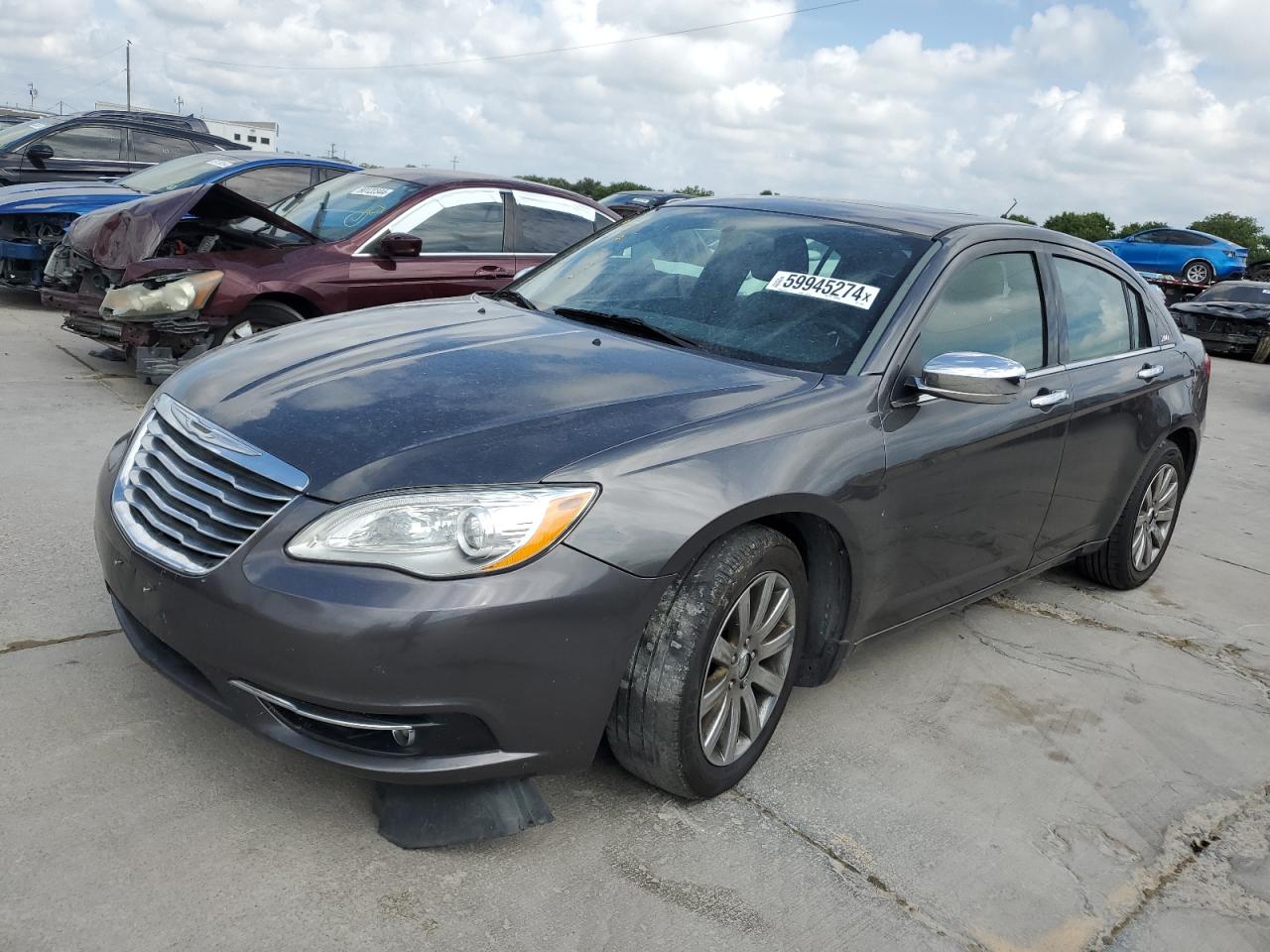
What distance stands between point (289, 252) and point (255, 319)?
0.49 m

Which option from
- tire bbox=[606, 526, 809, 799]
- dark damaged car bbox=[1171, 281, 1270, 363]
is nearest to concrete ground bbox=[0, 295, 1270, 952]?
tire bbox=[606, 526, 809, 799]

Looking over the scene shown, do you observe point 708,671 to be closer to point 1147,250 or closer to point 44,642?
point 44,642

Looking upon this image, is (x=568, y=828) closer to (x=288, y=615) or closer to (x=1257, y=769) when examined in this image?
(x=288, y=615)

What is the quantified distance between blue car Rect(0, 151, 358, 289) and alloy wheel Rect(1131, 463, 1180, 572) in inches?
266

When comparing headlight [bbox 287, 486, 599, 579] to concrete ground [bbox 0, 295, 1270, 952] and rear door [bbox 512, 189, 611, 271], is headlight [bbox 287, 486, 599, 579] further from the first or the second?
rear door [bbox 512, 189, 611, 271]

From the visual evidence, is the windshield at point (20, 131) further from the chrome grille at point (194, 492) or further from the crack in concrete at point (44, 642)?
the chrome grille at point (194, 492)

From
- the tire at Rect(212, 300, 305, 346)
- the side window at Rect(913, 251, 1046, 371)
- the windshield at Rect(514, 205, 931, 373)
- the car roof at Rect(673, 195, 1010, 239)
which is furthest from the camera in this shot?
the tire at Rect(212, 300, 305, 346)

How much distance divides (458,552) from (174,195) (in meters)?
5.28

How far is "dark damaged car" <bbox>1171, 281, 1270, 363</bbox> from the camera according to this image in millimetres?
17359

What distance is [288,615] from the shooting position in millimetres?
2393

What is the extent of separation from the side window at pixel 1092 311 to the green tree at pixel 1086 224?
2922cm

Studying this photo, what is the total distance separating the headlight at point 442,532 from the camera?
2426 millimetres

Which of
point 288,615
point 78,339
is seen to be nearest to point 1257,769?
point 288,615

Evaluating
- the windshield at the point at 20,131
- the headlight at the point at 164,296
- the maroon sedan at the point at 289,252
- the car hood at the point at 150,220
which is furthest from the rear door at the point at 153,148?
the headlight at the point at 164,296
